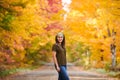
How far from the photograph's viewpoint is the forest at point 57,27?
769 inches

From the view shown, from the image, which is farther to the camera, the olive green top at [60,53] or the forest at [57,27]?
the forest at [57,27]

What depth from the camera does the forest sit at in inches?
769

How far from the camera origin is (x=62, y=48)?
1223 centimetres

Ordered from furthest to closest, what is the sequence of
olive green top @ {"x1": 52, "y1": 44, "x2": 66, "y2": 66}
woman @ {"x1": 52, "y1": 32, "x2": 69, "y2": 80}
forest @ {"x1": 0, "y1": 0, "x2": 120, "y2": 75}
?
forest @ {"x1": 0, "y1": 0, "x2": 120, "y2": 75} → olive green top @ {"x1": 52, "y1": 44, "x2": 66, "y2": 66} → woman @ {"x1": 52, "y1": 32, "x2": 69, "y2": 80}

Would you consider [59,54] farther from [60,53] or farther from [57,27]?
[57,27]

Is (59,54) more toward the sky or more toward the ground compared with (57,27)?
more toward the sky

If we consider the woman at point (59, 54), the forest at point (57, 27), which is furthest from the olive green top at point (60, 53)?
the forest at point (57, 27)

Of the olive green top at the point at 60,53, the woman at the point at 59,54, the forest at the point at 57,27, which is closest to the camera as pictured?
the woman at the point at 59,54

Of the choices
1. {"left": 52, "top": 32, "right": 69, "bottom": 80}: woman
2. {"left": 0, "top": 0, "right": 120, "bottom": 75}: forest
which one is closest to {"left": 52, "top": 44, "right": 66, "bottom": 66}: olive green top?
{"left": 52, "top": 32, "right": 69, "bottom": 80}: woman

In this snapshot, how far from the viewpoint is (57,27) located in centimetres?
4938

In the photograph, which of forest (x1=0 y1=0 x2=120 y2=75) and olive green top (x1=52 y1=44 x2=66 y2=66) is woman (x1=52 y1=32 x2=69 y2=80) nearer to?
olive green top (x1=52 y1=44 x2=66 y2=66)

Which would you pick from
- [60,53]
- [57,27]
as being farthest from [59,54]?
[57,27]

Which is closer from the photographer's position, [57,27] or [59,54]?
[59,54]

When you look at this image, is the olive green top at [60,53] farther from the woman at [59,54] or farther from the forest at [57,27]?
the forest at [57,27]
